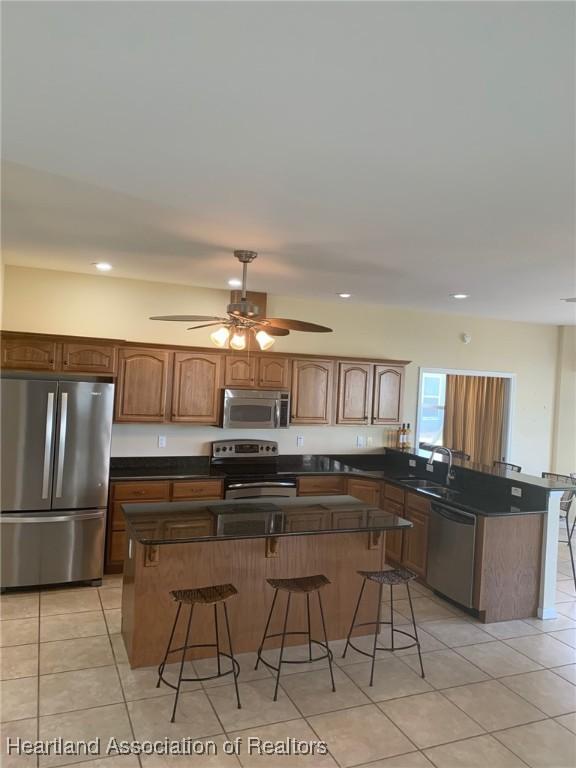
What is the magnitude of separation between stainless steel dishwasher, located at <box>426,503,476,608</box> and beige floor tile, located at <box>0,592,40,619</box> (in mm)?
3128

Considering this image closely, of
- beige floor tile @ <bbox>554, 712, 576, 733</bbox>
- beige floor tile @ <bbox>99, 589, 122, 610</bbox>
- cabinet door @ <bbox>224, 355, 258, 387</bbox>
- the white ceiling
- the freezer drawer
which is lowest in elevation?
beige floor tile @ <bbox>99, 589, 122, 610</bbox>

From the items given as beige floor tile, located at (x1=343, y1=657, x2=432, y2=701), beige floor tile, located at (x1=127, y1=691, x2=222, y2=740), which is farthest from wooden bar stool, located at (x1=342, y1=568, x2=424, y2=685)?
beige floor tile, located at (x1=127, y1=691, x2=222, y2=740)

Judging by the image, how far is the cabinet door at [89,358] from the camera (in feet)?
15.2

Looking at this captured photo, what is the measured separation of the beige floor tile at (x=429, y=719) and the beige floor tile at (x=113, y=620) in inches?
73.5

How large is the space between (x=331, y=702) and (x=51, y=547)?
2600 mm

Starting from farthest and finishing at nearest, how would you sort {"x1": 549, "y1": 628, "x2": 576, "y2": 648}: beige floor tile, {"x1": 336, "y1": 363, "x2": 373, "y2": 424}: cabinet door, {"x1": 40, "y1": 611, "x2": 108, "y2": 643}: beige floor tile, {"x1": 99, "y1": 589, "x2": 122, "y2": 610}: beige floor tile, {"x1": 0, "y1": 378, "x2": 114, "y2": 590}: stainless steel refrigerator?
1. {"x1": 336, "y1": 363, "x2": 373, "y2": 424}: cabinet door
2. {"x1": 0, "y1": 378, "x2": 114, "y2": 590}: stainless steel refrigerator
3. {"x1": 99, "y1": 589, "x2": 122, "y2": 610}: beige floor tile
4. {"x1": 549, "y1": 628, "x2": 576, "y2": 648}: beige floor tile
5. {"x1": 40, "y1": 611, "x2": 108, "y2": 643}: beige floor tile

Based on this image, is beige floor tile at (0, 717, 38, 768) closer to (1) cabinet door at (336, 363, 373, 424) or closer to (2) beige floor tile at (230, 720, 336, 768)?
(2) beige floor tile at (230, 720, 336, 768)

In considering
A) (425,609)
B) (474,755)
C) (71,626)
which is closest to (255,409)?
(425,609)

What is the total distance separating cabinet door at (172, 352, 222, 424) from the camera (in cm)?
511

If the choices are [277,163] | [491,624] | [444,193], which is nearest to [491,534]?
[491,624]

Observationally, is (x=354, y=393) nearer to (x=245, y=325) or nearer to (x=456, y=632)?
(x=245, y=325)

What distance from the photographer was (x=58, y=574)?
14.3 feet

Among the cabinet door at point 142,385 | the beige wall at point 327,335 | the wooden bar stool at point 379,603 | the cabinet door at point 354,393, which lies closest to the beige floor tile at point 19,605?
the beige wall at point 327,335

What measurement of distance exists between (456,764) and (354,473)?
3.15 metres
